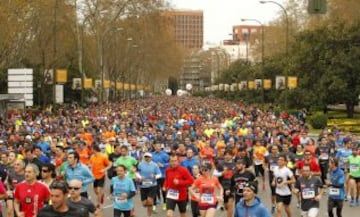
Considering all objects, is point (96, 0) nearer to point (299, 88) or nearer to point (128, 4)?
point (128, 4)

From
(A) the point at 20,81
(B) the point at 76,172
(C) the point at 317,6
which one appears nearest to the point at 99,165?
(B) the point at 76,172

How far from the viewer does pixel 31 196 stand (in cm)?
898

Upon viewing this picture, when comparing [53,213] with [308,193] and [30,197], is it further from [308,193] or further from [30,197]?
[308,193]

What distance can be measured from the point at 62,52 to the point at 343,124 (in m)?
27.0

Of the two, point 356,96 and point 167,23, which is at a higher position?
point 167,23

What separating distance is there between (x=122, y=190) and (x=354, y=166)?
6801mm

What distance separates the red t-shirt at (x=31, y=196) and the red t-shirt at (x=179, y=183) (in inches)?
141

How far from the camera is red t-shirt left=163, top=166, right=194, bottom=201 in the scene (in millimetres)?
12227

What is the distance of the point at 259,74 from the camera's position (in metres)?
79.0

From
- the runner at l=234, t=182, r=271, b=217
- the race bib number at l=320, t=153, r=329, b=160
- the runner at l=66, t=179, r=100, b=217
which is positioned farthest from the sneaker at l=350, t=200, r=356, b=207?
the runner at l=66, t=179, r=100, b=217

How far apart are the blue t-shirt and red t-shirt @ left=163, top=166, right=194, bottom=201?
1.18 m

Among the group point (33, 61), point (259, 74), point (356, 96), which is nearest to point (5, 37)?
point (33, 61)

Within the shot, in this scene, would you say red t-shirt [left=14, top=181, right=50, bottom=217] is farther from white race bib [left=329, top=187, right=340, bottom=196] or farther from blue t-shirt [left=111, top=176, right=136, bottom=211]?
white race bib [left=329, top=187, right=340, bottom=196]

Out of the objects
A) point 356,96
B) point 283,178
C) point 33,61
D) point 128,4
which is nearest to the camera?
point 283,178
